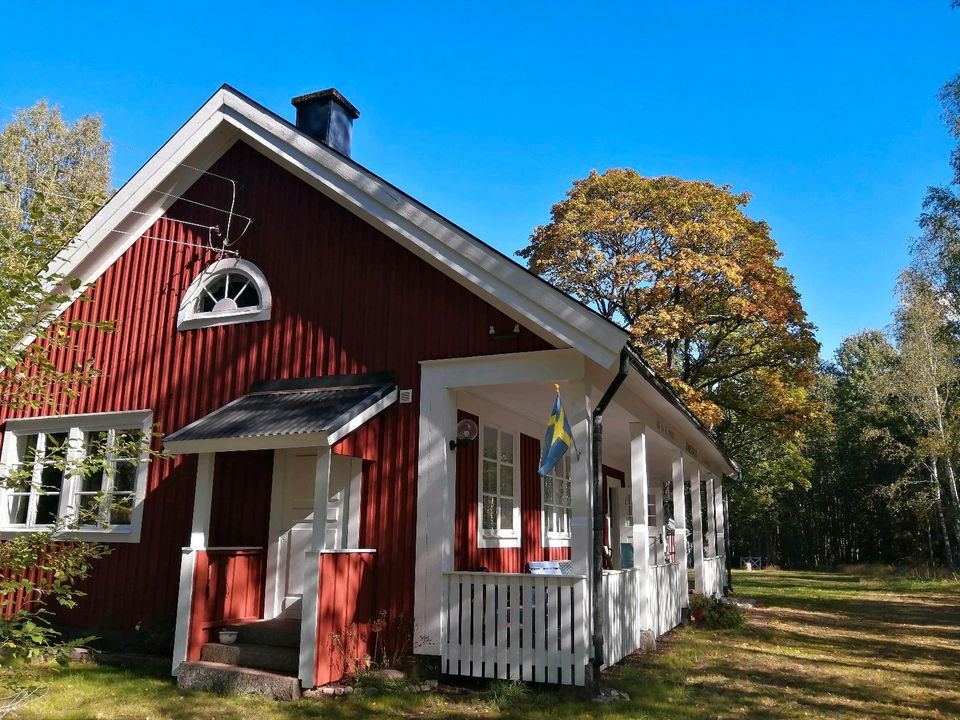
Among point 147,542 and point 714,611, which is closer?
point 147,542

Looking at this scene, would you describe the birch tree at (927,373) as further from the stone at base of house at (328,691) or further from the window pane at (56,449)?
the window pane at (56,449)

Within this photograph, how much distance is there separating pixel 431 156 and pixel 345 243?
3156 millimetres

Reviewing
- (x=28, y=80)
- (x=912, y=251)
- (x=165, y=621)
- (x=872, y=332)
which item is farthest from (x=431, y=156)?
(x=872, y=332)

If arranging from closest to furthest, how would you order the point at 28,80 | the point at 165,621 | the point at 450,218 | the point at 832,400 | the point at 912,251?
the point at 450,218 → the point at 165,621 → the point at 28,80 → the point at 912,251 → the point at 832,400

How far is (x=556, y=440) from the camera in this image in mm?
6918

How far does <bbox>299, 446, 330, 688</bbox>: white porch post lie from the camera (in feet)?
21.9

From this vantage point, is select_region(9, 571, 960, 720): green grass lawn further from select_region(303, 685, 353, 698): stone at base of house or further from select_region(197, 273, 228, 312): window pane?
select_region(197, 273, 228, 312): window pane

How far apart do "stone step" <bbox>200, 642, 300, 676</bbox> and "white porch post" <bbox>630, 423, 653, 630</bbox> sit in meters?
4.03

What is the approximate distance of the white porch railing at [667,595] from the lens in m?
9.64

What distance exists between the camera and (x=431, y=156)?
11242mm

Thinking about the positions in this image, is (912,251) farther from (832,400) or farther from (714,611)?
(832,400)

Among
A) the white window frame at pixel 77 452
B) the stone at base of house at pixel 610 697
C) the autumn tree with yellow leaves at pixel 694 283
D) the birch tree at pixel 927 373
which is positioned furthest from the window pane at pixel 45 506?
the birch tree at pixel 927 373

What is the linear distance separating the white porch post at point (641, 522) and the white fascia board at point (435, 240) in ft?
8.34

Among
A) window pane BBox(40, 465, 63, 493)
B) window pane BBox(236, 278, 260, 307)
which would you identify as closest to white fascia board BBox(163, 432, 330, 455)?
window pane BBox(236, 278, 260, 307)
